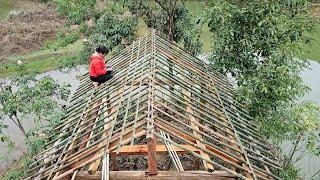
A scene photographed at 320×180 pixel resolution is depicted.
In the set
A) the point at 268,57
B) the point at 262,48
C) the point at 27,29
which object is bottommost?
the point at 268,57

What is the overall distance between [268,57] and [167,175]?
476cm

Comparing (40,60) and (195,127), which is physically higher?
(40,60)

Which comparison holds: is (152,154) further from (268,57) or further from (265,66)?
(268,57)

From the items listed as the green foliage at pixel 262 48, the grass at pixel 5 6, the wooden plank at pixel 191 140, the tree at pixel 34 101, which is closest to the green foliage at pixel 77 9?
A: the tree at pixel 34 101

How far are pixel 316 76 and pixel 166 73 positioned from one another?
12.4 m

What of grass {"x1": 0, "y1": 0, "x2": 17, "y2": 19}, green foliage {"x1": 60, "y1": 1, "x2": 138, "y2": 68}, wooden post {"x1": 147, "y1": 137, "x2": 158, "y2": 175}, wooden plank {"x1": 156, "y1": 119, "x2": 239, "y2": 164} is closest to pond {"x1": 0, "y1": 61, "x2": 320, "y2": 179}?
green foliage {"x1": 60, "y1": 1, "x2": 138, "y2": 68}

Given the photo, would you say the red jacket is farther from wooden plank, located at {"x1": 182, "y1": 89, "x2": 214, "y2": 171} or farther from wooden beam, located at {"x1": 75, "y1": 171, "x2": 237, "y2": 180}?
wooden beam, located at {"x1": 75, "y1": 171, "x2": 237, "y2": 180}

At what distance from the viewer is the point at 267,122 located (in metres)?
8.39

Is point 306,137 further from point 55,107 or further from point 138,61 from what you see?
point 55,107

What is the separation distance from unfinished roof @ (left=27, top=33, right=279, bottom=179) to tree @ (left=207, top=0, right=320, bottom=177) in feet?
2.13

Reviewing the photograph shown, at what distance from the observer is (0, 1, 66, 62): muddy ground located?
20266 mm

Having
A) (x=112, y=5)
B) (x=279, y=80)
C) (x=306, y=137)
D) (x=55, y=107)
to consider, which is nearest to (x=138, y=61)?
(x=55, y=107)

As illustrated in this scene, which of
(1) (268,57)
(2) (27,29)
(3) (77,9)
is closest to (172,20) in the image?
(3) (77,9)

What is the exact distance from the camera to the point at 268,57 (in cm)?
872
